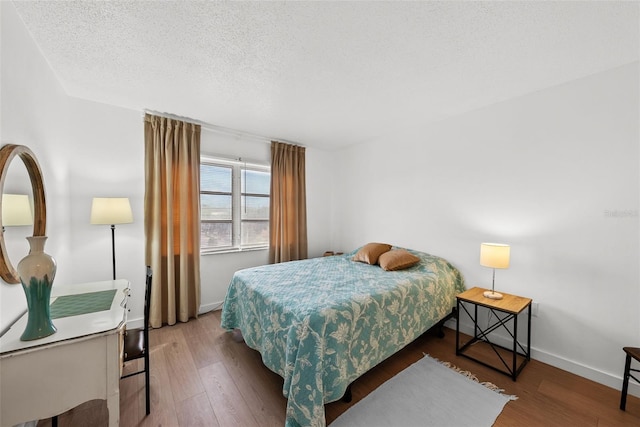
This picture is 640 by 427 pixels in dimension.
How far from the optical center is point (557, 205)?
225cm

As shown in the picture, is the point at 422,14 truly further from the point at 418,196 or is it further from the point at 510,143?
the point at 418,196

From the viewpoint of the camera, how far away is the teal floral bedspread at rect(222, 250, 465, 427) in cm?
157

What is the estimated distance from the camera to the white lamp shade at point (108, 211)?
7.79 ft

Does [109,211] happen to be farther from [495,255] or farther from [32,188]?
[495,255]

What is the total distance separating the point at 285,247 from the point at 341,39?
9.82 feet

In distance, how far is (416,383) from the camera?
2.02 meters

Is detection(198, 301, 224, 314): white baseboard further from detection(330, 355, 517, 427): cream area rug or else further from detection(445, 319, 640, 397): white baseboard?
detection(445, 319, 640, 397): white baseboard

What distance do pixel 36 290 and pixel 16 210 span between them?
662 mm

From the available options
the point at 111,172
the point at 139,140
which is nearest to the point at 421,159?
the point at 139,140

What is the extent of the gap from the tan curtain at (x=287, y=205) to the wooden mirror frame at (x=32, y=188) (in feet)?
8.10

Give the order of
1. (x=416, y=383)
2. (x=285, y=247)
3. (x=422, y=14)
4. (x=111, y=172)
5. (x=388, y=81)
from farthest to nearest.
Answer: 1. (x=285, y=247)
2. (x=111, y=172)
3. (x=388, y=81)
4. (x=416, y=383)
5. (x=422, y=14)

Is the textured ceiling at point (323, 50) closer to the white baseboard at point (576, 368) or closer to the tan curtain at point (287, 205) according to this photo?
the tan curtain at point (287, 205)

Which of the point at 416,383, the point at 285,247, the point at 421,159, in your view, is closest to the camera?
the point at 416,383

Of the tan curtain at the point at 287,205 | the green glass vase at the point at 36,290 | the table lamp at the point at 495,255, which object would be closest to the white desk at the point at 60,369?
the green glass vase at the point at 36,290
